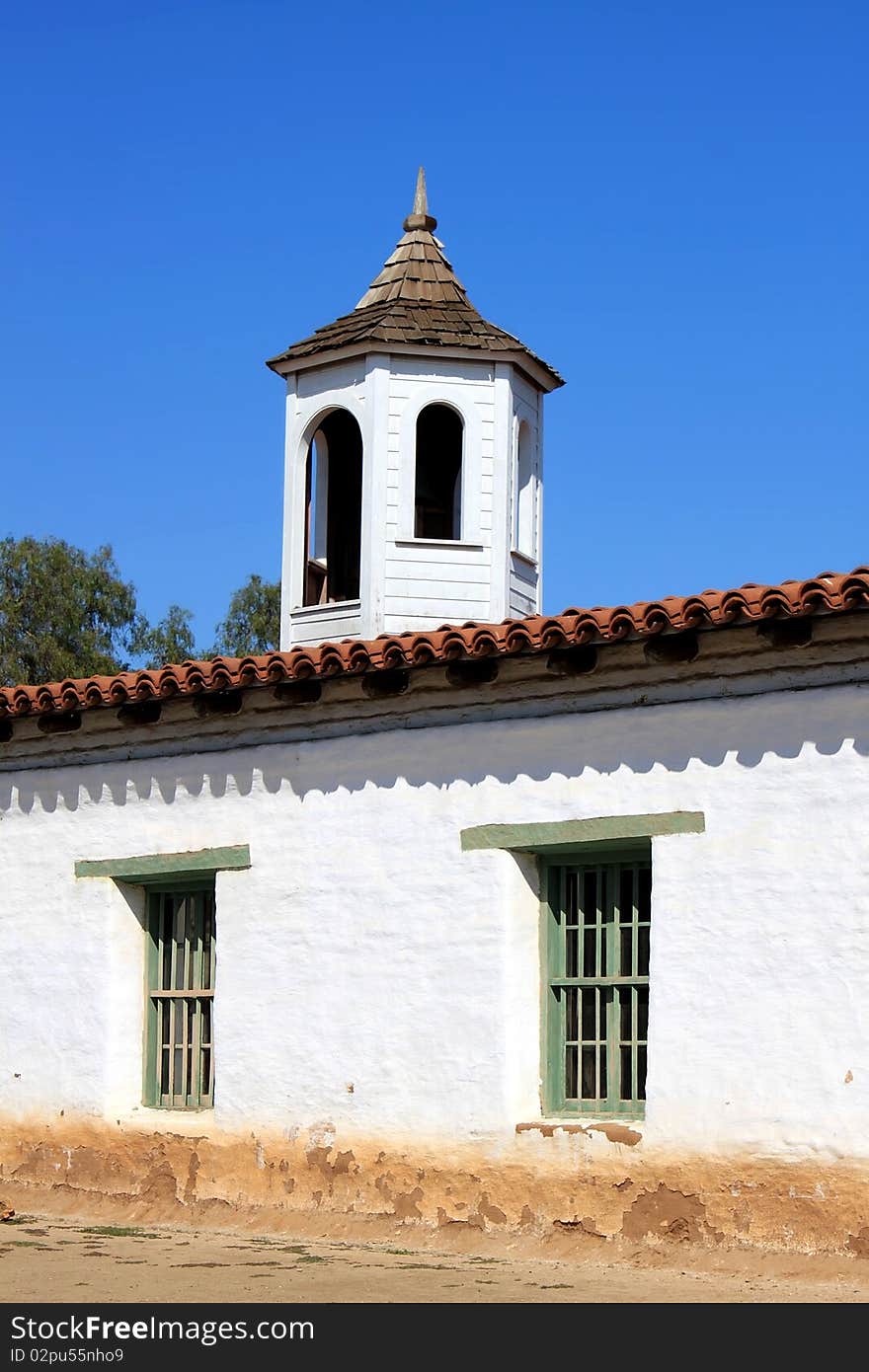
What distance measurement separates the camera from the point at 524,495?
15203mm

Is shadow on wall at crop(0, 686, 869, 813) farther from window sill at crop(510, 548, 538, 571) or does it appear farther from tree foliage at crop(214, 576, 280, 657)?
tree foliage at crop(214, 576, 280, 657)

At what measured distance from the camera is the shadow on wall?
30.4 feet

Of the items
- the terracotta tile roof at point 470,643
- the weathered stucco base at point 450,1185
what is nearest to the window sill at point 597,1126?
the weathered stucco base at point 450,1185

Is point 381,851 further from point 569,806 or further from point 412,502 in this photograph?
point 412,502

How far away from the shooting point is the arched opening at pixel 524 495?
1504 cm

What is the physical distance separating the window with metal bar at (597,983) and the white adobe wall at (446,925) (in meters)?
0.14

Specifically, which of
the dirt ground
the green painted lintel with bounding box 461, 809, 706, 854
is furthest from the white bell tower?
the dirt ground

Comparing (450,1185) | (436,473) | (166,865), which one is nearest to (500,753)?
(450,1185)

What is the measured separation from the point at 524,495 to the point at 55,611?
2248cm

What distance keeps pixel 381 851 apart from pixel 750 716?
8.28ft

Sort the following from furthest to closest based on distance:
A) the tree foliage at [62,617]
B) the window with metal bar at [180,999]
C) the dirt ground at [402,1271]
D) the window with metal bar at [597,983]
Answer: the tree foliage at [62,617], the window with metal bar at [180,999], the window with metal bar at [597,983], the dirt ground at [402,1271]

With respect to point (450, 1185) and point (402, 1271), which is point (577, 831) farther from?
point (402, 1271)

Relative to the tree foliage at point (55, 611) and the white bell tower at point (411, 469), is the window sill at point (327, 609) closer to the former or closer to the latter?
the white bell tower at point (411, 469)
